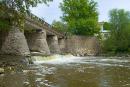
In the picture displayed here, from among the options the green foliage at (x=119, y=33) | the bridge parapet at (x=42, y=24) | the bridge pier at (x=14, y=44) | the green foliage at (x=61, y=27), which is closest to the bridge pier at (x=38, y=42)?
the bridge parapet at (x=42, y=24)

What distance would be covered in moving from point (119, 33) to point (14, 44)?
3761 centimetres

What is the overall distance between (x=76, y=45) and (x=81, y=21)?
5669 millimetres

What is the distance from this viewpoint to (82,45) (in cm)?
7306

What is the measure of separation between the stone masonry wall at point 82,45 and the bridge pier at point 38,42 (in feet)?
57.7

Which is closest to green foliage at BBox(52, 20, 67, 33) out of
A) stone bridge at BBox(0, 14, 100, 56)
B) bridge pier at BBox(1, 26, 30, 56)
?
stone bridge at BBox(0, 14, 100, 56)

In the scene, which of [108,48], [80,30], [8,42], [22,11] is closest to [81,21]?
[80,30]

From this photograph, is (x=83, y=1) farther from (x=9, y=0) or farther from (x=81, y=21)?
(x=9, y=0)

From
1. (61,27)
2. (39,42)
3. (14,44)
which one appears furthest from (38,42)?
(61,27)

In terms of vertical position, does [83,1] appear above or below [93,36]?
above

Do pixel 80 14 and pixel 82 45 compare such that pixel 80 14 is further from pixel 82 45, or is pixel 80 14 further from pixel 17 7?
pixel 17 7

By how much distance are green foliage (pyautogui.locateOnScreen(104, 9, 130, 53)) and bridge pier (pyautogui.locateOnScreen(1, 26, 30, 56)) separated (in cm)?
3500

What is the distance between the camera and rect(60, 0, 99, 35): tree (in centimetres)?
7060

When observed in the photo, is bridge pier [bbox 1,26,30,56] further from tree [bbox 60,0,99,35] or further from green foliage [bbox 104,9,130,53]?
green foliage [bbox 104,9,130,53]

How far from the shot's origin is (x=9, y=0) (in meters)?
12.6
